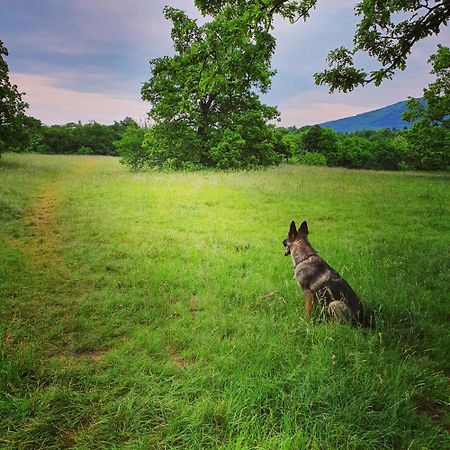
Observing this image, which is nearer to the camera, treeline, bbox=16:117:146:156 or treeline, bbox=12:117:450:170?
treeline, bbox=12:117:450:170

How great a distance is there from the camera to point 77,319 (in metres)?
Result: 4.90

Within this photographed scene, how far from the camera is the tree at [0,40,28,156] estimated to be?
981 inches

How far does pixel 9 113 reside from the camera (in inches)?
1012

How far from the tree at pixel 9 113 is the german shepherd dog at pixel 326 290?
28631 mm

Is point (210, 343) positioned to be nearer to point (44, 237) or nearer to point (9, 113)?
point (44, 237)

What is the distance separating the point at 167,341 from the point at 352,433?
2.56 metres

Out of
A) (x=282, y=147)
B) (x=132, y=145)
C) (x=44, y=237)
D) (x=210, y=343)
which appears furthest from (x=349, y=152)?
(x=210, y=343)

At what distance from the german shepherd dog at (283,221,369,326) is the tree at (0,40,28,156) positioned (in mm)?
28631

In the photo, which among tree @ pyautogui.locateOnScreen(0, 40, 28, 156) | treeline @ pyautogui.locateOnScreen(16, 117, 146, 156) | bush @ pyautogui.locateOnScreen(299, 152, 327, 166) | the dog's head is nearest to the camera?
the dog's head

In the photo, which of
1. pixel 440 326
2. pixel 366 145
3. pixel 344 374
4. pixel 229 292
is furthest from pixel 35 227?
pixel 366 145

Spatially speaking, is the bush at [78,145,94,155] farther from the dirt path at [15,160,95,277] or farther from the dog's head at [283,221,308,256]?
the dog's head at [283,221,308,256]

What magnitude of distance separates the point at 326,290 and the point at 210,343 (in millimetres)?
1866

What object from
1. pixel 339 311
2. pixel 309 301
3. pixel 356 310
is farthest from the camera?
pixel 309 301

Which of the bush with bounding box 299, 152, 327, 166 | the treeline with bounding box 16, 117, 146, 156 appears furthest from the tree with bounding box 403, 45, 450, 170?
the treeline with bounding box 16, 117, 146, 156
